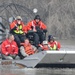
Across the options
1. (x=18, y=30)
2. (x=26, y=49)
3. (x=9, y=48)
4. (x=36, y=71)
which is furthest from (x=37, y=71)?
(x=18, y=30)

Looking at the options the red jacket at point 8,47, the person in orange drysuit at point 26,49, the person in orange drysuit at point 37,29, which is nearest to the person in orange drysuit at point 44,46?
the person in orange drysuit at point 26,49

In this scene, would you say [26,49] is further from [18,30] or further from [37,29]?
[37,29]

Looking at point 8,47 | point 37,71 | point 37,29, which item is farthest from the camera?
point 37,29

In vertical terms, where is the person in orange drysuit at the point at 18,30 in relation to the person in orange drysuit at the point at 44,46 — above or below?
above

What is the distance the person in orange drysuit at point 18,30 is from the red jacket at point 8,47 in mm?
645

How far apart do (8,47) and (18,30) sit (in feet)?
3.55

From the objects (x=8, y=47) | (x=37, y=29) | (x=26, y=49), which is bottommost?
(x=26, y=49)

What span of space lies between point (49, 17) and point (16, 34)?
74.9ft

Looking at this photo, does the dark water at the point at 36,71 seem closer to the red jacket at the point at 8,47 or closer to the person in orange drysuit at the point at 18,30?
the red jacket at the point at 8,47

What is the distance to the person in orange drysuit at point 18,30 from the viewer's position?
19.6m

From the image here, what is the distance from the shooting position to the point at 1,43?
19.9 m

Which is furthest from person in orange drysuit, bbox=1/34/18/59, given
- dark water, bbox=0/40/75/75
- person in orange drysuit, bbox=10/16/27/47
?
person in orange drysuit, bbox=10/16/27/47

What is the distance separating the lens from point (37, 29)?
2019 cm

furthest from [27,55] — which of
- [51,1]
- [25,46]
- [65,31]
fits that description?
[51,1]
